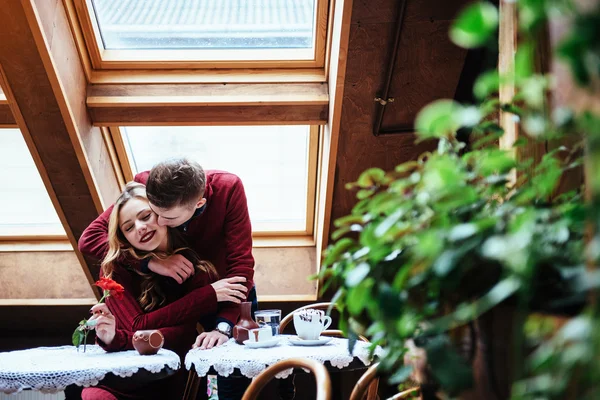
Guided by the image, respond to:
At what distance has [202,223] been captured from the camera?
286 centimetres

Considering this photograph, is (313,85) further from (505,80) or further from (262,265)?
(505,80)

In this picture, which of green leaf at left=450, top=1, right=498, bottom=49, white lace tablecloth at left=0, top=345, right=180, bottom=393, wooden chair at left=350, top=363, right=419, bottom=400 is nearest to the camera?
green leaf at left=450, top=1, right=498, bottom=49

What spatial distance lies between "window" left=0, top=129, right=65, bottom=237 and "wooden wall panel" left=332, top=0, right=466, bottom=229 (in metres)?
1.99

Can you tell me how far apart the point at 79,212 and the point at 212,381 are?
1225 mm

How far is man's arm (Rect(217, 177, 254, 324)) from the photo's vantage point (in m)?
2.69

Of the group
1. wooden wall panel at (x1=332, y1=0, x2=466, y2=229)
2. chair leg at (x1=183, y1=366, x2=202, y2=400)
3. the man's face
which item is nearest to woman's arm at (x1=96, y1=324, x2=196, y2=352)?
chair leg at (x1=183, y1=366, x2=202, y2=400)

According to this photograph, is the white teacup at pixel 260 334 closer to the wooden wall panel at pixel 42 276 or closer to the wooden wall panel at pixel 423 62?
the wooden wall panel at pixel 423 62

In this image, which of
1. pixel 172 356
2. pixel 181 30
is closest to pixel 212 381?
pixel 172 356

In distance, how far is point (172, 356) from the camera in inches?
80.0

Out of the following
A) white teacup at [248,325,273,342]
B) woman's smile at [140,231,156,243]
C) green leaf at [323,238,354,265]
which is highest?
green leaf at [323,238,354,265]

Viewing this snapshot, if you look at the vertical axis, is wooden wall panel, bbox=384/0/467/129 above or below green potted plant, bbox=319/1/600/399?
above

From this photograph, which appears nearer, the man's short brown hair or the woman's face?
the man's short brown hair

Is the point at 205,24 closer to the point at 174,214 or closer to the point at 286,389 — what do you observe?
the point at 174,214

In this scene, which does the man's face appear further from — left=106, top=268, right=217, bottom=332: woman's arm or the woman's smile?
left=106, top=268, right=217, bottom=332: woman's arm
